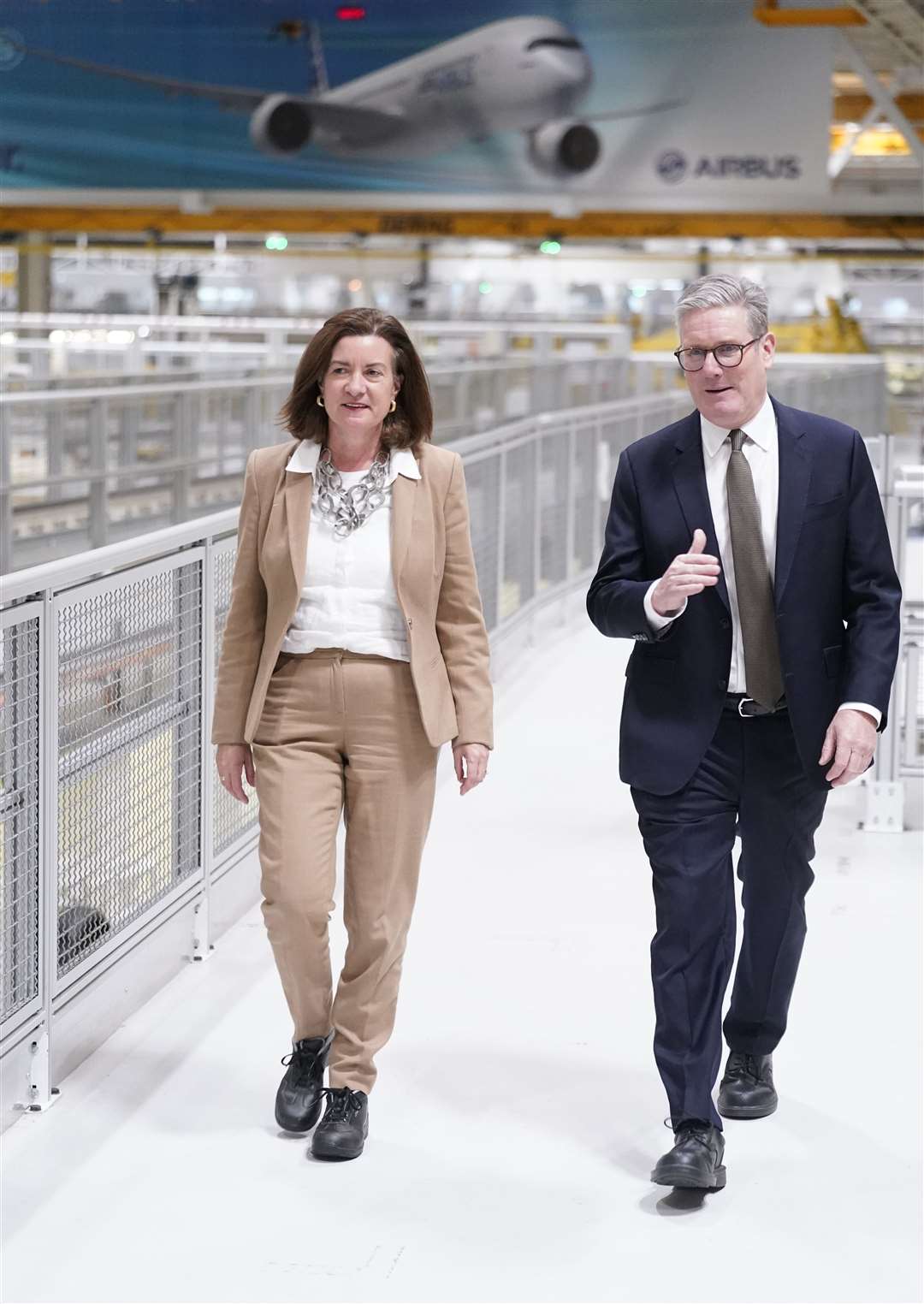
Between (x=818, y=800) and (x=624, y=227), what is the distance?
65.2 feet

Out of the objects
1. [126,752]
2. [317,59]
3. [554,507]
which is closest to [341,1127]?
[126,752]

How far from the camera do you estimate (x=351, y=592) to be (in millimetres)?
3369

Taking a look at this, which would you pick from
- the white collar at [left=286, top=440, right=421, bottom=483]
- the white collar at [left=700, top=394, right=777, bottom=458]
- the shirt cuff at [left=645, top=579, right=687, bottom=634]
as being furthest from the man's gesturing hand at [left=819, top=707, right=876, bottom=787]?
the white collar at [left=286, top=440, right=421, bottom=483]

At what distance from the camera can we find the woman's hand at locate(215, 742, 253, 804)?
11.5ft

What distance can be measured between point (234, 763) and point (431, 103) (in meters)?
14.9

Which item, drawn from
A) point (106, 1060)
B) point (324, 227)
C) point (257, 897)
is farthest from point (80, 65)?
point (106, 1060)

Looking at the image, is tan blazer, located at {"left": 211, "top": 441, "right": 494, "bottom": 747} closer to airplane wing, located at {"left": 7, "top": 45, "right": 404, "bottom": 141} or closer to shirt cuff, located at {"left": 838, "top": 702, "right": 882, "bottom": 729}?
shirt cuff, located at {"left": 838, "top": 702, "right": 882, "bottom": 729}

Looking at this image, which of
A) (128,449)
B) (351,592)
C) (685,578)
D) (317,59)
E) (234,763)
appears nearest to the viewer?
(685,578)

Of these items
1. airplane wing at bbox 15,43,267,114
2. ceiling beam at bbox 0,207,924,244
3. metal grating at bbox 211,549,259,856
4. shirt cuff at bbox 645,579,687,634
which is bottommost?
metal grating at bbox 211,549,259,856

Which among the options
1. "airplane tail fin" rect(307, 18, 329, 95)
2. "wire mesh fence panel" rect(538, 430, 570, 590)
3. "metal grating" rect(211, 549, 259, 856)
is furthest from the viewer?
"airplane tail fin" rect(307, 18, 329, 95)

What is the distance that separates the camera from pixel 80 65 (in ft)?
52.6

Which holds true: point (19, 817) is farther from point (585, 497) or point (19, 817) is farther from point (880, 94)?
point (880, 94)

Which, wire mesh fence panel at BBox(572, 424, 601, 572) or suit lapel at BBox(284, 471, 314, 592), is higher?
suit lapel at BBox(284, 471, 314, 592)

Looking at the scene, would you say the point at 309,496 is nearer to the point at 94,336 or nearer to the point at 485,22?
the point at 485,22
